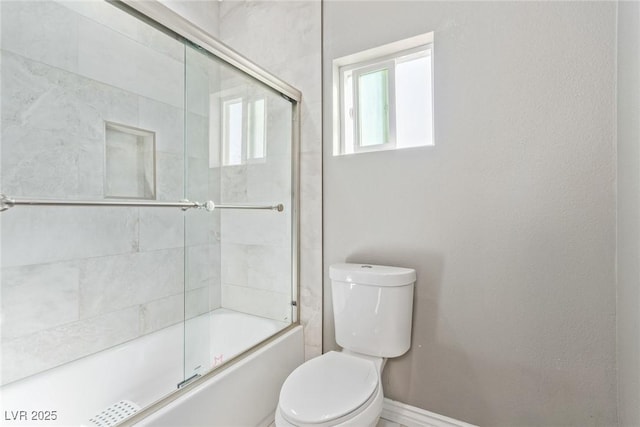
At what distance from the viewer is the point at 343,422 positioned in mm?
966

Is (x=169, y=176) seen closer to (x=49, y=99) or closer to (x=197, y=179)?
→ (x=197, y=179)

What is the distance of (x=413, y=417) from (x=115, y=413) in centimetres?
131

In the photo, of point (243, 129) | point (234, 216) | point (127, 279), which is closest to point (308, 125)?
point (243, 129)

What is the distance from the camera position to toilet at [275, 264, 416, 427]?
1047 mm

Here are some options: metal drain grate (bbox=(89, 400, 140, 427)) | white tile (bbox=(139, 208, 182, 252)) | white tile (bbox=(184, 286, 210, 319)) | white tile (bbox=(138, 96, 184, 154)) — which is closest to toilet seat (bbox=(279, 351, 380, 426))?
white tile (bbox=(184, 286, 210, 319))

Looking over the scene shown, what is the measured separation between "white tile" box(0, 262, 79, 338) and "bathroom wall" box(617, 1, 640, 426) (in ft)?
6.74

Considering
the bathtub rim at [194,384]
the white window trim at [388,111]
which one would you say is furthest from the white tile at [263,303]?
the white window trim at [388,111]

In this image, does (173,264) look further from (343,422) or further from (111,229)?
(343,422)

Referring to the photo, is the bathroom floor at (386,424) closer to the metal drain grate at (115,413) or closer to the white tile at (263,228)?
the metal drain grate at (115,413)

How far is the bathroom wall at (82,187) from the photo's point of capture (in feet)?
3.93

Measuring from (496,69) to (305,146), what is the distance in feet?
3.18

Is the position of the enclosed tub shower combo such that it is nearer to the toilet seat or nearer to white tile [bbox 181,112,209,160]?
white tile [bbox 181,112,209,160]

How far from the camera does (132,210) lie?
1591mm

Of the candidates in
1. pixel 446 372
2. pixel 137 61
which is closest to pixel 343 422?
pixel 446 372
